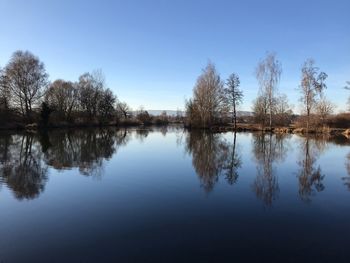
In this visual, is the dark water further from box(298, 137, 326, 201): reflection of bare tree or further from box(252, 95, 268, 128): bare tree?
box(252, 95, 268, 128): bare tree

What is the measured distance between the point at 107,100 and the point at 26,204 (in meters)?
58.9

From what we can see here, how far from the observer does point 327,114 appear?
A: 48156 mm

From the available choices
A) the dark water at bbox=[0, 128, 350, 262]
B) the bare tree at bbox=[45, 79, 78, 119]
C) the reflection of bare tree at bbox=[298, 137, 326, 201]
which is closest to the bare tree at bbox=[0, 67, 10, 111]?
the bare tree at bbox=[45, 79, 78, 119]

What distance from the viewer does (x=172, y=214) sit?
6.70 meters

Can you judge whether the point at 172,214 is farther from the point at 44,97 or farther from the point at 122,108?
the point at 122,108

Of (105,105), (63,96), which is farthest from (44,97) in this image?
(105,105)

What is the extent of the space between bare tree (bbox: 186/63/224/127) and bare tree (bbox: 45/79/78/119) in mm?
24885

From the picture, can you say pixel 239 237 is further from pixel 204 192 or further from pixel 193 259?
pixel 204 192

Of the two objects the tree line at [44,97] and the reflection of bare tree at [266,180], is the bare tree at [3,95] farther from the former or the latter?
the reflection of bare tree at [266,180]

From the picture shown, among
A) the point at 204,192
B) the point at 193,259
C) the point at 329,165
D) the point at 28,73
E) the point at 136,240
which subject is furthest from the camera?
the point at 28,73

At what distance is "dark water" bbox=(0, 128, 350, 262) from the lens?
189 inches

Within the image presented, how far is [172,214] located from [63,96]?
52.7m

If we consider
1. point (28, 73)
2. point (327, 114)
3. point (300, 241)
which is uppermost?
point (28, 73)

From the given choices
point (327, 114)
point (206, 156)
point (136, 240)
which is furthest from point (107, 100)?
point (136, 240)
